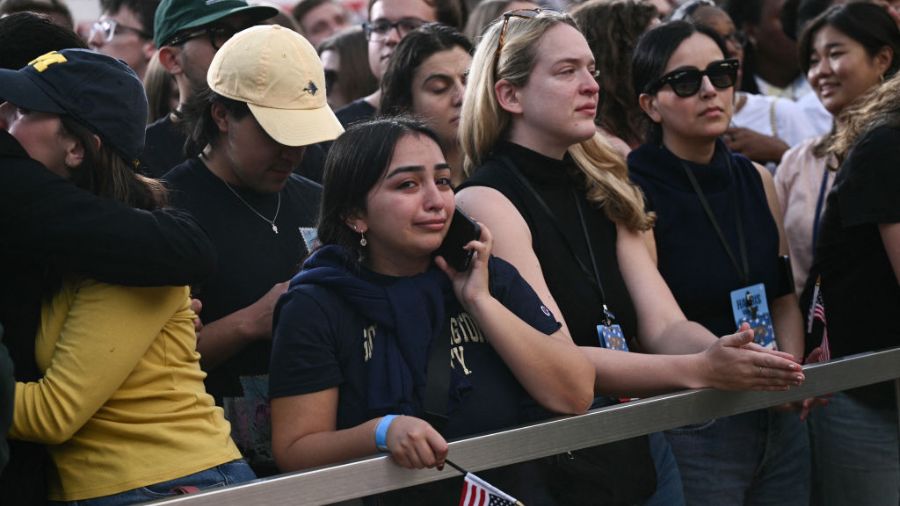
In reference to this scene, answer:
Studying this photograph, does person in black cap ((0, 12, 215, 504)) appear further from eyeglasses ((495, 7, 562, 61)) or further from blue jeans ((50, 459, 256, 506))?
eyeglasses ((495, 7, 562, 61))

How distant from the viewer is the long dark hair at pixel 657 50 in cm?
406

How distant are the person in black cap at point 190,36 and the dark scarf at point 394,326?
4.18ft

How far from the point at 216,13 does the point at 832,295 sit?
2.21 metres

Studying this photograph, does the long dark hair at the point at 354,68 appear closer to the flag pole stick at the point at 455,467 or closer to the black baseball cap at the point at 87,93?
the black baseball cap at the point at 87,93

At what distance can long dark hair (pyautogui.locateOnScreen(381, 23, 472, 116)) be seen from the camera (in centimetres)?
423

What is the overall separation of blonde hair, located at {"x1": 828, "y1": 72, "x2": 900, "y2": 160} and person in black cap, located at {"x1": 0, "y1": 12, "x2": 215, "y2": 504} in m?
2.36

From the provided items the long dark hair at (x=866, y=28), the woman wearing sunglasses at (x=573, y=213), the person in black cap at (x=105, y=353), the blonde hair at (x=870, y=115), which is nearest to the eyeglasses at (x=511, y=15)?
the woman wearing sunglasses at (x=573, y=213)

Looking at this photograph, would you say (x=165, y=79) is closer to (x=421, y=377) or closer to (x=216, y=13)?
(x=216, y=13)

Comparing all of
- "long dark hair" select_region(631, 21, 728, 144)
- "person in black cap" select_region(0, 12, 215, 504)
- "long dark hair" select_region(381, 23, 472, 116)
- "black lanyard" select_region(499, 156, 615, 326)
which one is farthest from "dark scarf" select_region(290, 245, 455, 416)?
"long dark hair" select_region(631, 21, 728, 144)

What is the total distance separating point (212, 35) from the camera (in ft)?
12.9

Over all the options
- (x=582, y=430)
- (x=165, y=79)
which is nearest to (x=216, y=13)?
(x=165, y=79)

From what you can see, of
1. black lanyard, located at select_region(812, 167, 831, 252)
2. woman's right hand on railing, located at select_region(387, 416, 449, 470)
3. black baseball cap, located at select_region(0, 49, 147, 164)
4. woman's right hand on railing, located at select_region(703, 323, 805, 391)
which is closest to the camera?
woman's right hand on railing, located at select_region(387, 416, 449, 470)

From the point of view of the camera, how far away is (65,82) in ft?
8.40

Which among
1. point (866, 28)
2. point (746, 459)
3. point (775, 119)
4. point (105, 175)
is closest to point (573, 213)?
point (746, 459)
